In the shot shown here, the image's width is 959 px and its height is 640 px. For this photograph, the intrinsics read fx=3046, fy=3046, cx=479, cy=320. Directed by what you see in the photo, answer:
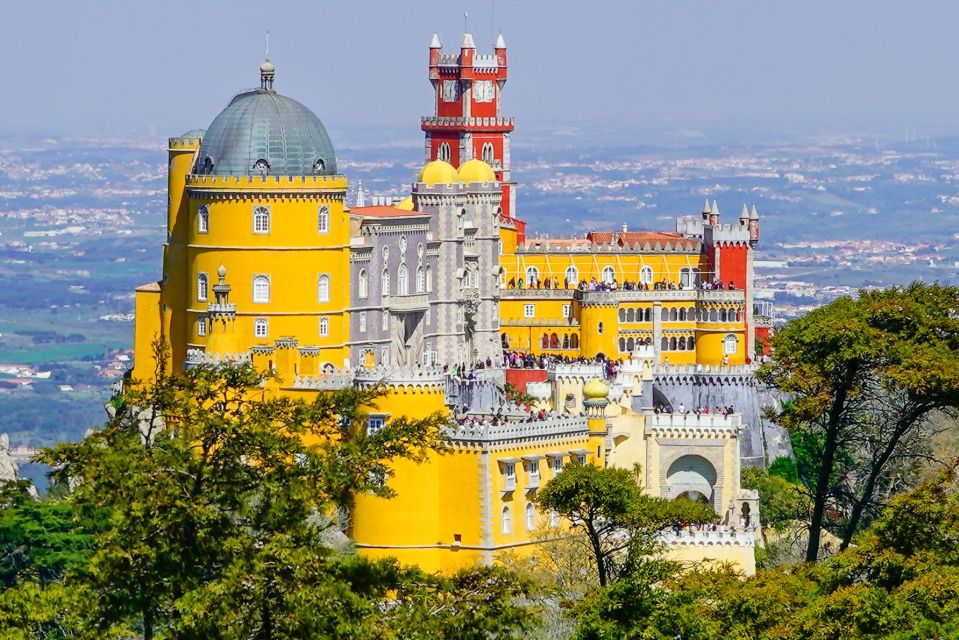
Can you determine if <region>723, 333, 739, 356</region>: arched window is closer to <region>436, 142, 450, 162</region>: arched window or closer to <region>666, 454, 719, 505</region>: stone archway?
<region>436, 142, 450, 162</region>: arched window

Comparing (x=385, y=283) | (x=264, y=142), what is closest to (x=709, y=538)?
(x=264, y=142)

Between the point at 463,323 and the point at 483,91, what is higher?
the point at 483,91

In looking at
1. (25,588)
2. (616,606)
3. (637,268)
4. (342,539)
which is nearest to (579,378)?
(342,539)

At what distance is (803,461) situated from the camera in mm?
105062

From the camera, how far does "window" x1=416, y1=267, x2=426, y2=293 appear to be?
111 meters

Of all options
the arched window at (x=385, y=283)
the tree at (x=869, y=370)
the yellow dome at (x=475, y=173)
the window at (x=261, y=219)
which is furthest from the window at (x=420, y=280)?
the tree at (x=869, y=370)

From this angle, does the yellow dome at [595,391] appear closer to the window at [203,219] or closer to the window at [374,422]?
the window at [374,422]

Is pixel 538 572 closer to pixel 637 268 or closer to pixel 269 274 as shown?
pixel 269 274

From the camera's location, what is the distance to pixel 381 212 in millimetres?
111812

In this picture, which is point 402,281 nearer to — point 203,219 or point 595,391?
point 203,219

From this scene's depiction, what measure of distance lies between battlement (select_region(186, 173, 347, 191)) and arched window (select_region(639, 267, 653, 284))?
23.4 metres

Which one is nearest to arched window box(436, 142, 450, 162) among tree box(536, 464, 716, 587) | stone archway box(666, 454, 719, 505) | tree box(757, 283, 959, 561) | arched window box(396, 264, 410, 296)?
arched window box(396, 264, 410, 296)

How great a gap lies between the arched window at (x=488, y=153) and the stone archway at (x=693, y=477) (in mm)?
36586

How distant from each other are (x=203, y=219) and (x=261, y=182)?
101 inches
